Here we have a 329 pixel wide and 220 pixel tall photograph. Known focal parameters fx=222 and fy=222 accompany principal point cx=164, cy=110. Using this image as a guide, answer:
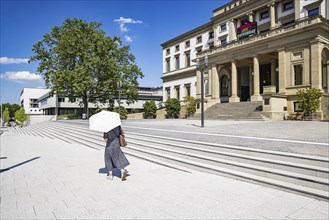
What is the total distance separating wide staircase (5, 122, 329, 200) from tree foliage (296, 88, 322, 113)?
16974mm

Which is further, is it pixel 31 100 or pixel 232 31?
pixel 31 100

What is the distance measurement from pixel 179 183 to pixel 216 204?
1.47 metres

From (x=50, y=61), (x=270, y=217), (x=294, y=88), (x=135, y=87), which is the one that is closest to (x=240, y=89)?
(x=294, y=88)

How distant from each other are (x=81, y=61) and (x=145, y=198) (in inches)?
1270

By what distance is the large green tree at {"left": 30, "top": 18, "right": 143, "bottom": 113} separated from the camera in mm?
30152

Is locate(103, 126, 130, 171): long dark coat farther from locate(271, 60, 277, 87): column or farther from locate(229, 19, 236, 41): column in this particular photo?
locate(229, 19, 236, 41): column

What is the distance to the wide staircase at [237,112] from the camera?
21772 millimetres

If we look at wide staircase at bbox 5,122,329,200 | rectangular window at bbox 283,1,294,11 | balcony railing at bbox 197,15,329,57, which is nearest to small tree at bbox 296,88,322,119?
balcony railing at bbox 197,15,329,57

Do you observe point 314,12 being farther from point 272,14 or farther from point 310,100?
point 310,100

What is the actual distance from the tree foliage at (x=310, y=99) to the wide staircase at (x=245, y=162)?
17.0 meters

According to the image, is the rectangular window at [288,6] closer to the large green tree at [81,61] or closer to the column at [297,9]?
the column at [297,9]

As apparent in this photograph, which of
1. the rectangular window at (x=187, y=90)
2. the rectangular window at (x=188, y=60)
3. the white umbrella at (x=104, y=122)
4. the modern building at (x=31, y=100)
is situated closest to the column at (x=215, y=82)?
the rectangular window at (x=187, y=90)

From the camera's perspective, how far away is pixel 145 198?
4.62 m

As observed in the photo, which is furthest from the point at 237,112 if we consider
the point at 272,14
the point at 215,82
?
the point at 272,14
